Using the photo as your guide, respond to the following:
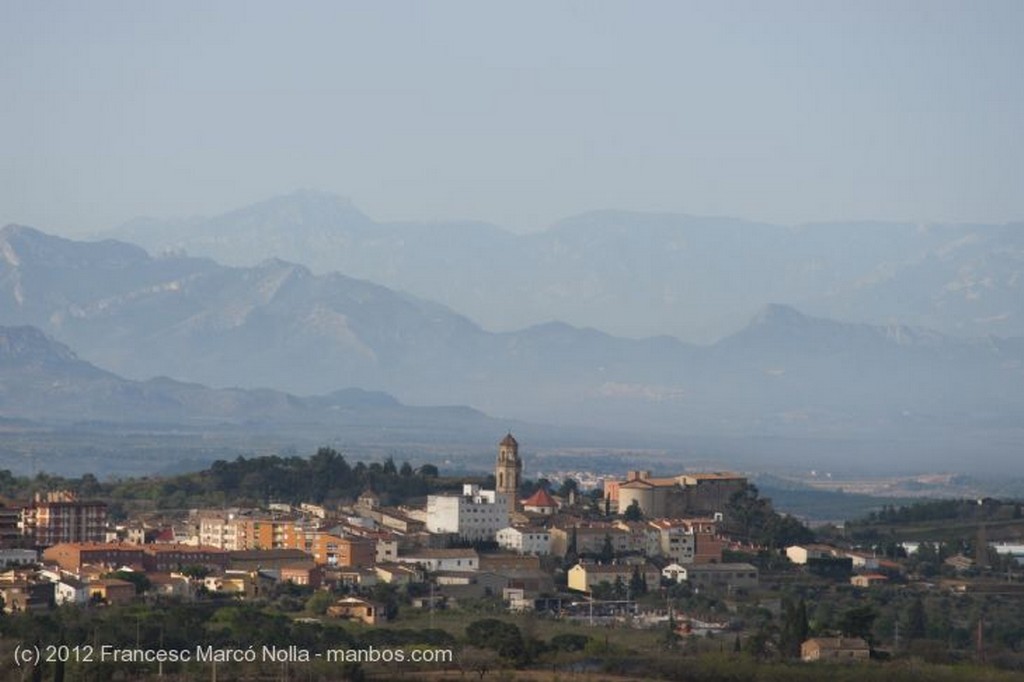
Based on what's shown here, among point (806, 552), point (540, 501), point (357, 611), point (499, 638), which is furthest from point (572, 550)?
point (499, 638)

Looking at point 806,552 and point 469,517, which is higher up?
point 469,517

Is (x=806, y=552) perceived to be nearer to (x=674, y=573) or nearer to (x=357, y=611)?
(x=674, y=573)

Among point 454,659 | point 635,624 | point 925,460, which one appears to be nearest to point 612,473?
point 925,460

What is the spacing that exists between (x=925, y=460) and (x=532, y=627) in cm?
9502

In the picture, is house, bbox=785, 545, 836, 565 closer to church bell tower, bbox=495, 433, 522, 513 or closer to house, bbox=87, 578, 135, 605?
church bell tower, bbox=495, 433, 522, 513

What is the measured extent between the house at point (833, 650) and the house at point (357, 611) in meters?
8.23

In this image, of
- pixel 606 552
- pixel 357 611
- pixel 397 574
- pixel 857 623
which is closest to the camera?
pixel 857 623

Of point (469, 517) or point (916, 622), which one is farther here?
point (469, 517)

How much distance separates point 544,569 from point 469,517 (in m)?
4.85

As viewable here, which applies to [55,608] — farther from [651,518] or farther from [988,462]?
[988,462]

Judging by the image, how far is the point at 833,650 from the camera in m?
46.0

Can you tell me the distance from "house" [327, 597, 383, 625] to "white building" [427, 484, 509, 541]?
11.7m

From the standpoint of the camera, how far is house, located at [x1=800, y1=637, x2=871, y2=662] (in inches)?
1806

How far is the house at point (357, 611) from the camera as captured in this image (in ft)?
166
